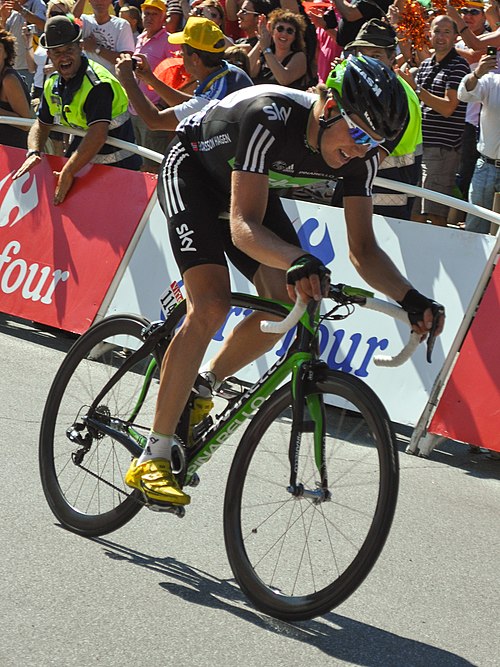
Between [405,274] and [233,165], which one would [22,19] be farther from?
[233,165]

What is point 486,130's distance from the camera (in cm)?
855

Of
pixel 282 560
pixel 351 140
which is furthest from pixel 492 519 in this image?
pixel 351 140

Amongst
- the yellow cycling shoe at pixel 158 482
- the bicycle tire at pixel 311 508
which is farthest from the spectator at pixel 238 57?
the bicycle tire at pixel 311 508

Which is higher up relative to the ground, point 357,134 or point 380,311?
point 357,134

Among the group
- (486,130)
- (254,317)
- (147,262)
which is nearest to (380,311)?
(254,317)

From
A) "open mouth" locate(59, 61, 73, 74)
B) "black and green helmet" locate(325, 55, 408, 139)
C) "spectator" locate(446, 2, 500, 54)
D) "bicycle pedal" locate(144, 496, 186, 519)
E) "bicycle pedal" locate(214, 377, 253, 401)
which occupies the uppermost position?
"spectator" locate(446, 2, 500, 54)

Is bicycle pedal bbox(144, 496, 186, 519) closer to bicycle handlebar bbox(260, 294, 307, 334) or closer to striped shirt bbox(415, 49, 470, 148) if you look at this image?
bicycle handlebar bbox(260, 294, 307, 334)

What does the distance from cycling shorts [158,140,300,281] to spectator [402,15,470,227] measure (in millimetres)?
4470

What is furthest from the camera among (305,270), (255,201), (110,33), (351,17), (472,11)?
(110,33)

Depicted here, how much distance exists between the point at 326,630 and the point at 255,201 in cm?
157

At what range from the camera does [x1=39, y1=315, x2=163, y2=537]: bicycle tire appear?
4.77 meters

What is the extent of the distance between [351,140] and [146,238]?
4.30 m

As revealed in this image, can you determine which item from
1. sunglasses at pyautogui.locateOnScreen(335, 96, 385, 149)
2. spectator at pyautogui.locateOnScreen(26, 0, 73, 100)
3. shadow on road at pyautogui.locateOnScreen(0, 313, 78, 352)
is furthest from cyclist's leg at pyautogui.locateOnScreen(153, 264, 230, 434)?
spectator at pyautogui.locateOnScreen(26, 0, 73, 100)

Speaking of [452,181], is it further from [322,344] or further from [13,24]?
[13,24]
